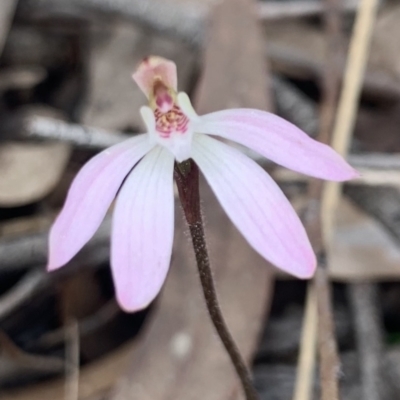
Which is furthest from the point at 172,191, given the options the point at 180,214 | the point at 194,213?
the point at 180,214

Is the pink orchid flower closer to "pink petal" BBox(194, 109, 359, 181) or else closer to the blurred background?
"pink petal" BBox(194, 109, 359, 181)

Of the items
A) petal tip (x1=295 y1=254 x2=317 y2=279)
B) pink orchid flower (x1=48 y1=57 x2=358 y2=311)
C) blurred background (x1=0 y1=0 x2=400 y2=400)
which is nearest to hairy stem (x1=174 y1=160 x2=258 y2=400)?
pink orchid flower (x1=48 y1=57 x2=358 y2=311)

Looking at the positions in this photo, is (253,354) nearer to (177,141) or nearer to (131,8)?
(177,141)

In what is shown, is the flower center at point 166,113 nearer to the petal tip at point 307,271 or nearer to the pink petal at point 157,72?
the pink petal at point 157,72

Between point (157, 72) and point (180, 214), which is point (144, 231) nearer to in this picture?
point (157, 72)

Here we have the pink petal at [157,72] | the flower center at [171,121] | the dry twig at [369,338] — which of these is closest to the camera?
the flower center at [171,121]

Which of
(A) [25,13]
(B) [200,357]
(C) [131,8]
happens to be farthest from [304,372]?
(A) [25,13]

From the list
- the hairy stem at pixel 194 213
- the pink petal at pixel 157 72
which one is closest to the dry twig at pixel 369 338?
the hairy stem at pixel 194 213
